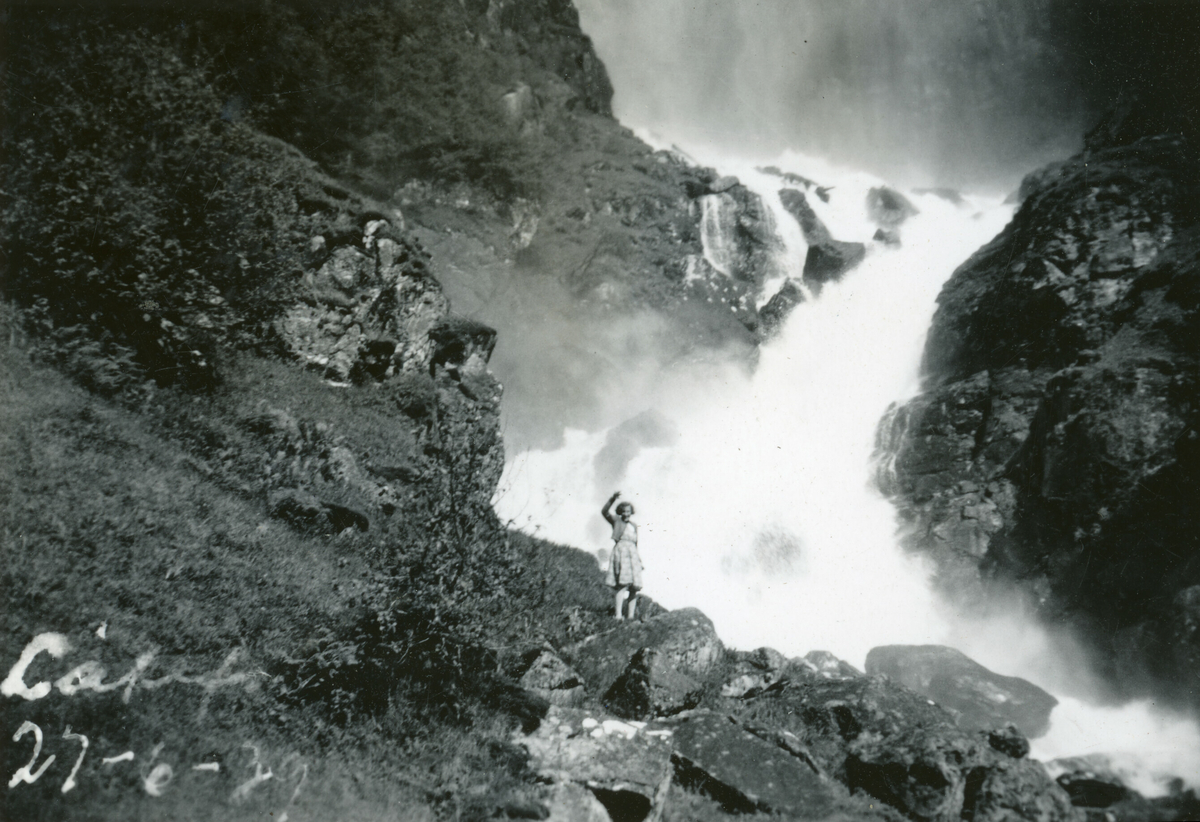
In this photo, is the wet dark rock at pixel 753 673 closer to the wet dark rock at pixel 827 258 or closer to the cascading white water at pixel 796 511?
the cascading white water at pixel 796 511

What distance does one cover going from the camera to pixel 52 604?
471 cm

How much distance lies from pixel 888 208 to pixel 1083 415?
79.3ft

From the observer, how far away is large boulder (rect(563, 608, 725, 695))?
730 centimetres

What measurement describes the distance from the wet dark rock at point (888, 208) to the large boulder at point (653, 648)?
3145 centimetres

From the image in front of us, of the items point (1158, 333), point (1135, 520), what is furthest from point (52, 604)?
point (1158, 333)

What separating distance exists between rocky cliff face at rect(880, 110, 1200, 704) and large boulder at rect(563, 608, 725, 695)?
8349 millimetres

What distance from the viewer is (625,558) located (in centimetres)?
898

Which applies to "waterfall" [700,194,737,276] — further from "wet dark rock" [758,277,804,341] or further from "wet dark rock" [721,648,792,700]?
"wet dark rock" [721,648,792,700]

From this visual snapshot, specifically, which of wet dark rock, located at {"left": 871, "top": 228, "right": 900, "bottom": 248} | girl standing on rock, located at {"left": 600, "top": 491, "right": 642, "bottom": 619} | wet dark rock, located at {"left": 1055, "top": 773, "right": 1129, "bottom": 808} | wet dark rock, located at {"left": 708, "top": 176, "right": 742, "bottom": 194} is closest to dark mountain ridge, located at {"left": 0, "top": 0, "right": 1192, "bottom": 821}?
wet dark rock, located at {"left": 1055, "top": 773, "right": 1129, "bottom": 808}

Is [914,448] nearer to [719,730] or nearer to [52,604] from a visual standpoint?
[719,730]

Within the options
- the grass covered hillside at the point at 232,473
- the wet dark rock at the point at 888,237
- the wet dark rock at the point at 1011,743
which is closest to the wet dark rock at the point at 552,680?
the grass covered hillside at the point at 232,473

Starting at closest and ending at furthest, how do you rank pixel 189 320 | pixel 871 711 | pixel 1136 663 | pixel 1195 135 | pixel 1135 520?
pixel 871 711 < pixel 189 320 < pixel 1136 663 < pixel 1135 520 < pixel 1195 135

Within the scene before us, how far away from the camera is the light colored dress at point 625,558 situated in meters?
8.95

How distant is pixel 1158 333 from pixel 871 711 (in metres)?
13.5
